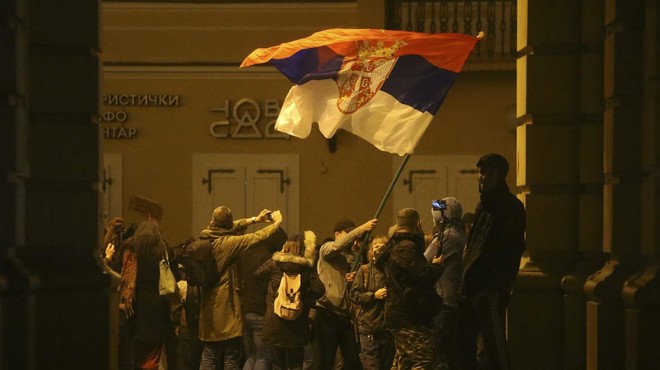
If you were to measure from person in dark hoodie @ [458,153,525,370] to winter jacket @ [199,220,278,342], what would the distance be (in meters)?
3.06

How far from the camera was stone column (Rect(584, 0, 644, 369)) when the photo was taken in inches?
504

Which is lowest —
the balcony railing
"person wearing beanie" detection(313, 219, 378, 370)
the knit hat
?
"person wearing beanie" detection(313, 219, 378, 370)

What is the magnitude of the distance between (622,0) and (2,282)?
17.2 feet

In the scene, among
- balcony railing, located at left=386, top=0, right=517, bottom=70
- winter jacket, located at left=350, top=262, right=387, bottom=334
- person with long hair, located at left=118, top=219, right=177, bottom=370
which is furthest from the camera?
balcony railing, located at left=386, top=0, right=517, bottom=70

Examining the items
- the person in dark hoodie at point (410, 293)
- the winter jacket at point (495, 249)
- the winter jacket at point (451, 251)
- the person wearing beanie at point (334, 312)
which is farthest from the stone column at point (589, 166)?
the person wearing beanie at point (334, 312)

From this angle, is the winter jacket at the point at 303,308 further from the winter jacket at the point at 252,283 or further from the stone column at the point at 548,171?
the stone column at the point at 548,171

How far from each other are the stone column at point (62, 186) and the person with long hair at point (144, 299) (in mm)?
2370

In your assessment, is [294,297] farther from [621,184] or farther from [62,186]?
[621,184]

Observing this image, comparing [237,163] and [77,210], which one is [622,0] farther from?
[237,163]

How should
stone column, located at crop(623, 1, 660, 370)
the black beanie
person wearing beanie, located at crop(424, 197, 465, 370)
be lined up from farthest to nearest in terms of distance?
person wearing beanie, located at crop(424, 197, 465, 370) < the black beanie < stone column, located at crop(623, 1, 660, 370)

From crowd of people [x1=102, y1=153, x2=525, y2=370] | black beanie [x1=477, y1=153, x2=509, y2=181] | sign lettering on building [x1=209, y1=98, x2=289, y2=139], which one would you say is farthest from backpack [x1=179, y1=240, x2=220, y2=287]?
sign lettering on building [x1=209, y1=98, x2=289, y2=139]

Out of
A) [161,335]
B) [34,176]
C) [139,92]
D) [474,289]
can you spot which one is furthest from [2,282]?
[139,92]

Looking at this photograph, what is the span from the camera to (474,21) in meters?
26.0

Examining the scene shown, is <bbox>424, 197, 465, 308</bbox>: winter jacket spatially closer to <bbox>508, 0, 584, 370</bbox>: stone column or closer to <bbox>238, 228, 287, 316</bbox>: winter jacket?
<bbox>508, 0, 584, 370</bbox>: stone column
